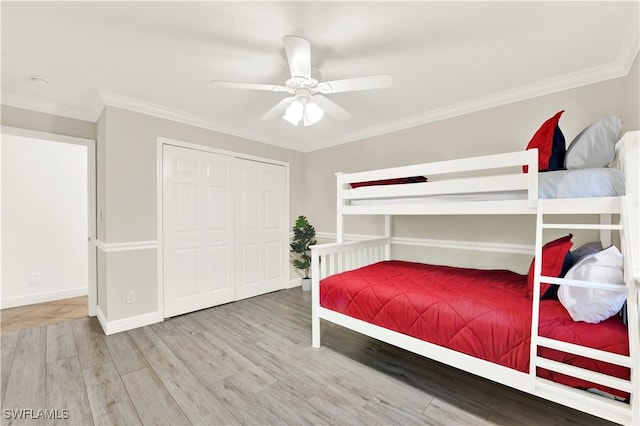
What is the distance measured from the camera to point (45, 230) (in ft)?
11.9

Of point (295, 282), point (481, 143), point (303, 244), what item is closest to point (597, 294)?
point (481, 143)

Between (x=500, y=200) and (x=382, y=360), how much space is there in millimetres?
1498

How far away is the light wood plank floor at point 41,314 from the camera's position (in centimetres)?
281

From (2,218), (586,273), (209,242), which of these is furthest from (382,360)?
(2,218)

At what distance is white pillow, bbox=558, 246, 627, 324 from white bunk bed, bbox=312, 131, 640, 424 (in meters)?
0.06

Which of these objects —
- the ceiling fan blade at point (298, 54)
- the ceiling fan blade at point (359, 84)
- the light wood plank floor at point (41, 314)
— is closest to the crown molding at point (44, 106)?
the light wood plank floor at point (41, 314)

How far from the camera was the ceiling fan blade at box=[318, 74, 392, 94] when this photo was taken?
1.64m

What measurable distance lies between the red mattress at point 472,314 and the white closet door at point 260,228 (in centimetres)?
173

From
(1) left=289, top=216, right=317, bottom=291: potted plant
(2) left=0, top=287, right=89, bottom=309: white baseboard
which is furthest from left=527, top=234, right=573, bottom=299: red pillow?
(2) left=0, top=287, right=89, bottom=309: white baseboard

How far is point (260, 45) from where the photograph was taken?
5.80 feet

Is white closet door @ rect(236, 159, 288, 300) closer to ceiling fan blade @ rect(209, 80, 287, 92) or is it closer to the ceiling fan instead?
the ceiling fan

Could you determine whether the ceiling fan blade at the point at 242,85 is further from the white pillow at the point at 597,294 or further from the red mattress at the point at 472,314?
the white pillow at the point at 597,294

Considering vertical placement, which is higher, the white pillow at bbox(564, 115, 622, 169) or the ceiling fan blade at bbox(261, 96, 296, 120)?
the ceiling fan blade at bbox(261, 96, 296, 120)

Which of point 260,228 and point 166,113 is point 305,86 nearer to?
point 166,113
